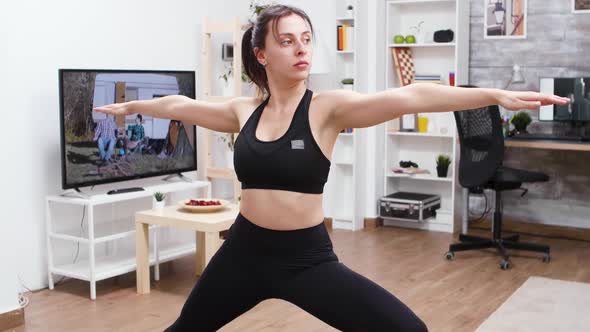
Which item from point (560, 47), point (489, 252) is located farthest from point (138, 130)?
point (560, 47)

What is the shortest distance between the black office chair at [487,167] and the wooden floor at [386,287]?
3.4 inches

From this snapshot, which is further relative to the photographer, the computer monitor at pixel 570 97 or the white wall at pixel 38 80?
the computer monitor at pixel 570 97

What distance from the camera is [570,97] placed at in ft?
18.6

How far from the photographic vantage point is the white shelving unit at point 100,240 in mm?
4289

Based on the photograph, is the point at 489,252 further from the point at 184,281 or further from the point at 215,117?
the point at 215,117

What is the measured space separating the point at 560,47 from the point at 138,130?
10.8ft

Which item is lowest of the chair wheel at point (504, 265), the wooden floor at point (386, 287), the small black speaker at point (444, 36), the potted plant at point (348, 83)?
the wooden floor at point (386, 287)

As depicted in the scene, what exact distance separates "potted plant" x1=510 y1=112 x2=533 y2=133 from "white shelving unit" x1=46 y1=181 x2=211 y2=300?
2514 mm

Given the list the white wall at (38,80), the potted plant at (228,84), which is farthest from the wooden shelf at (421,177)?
the white wall at (38,80)

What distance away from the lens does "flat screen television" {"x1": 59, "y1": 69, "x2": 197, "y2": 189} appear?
4.33 m

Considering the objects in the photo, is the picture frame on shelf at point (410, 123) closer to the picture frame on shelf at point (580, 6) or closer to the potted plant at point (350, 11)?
the potted plant at point (350, 11)

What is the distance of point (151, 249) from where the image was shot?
500cm

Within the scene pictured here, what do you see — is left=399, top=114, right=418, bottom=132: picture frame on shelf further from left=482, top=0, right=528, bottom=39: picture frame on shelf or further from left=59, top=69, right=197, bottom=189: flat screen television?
left=59, top=69, right=197, bottom=189: flat screen television

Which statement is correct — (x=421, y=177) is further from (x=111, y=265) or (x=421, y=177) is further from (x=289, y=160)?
(x=289, y=160)
